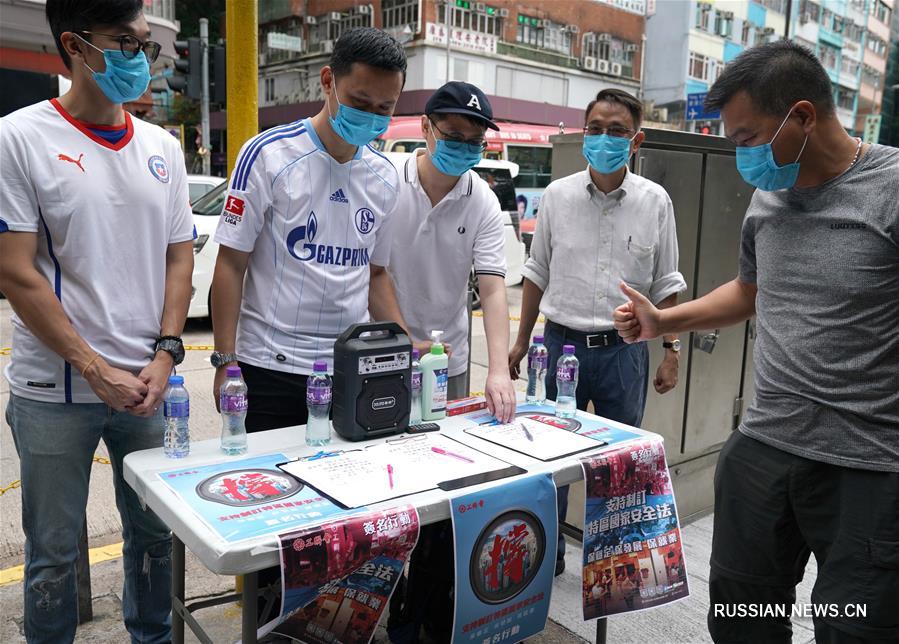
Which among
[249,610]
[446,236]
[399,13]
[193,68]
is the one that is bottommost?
[249,610]

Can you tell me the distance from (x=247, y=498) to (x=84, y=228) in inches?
35.0

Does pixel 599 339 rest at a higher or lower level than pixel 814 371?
lower

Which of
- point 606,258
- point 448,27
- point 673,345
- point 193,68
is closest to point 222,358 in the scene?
point 606,258

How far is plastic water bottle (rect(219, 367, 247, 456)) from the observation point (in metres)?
2.19

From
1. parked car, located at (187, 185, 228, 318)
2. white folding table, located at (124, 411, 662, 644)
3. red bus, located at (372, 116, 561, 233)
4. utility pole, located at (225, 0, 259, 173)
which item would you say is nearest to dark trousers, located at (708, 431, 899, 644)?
white folding table, located at (124, 411, 662, 644)

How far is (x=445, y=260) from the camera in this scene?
9.91 feet

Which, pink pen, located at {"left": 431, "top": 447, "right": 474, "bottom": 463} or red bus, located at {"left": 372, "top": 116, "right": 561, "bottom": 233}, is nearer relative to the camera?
pink pen, located at {"left": 431, "top": 447, "right": 474, "bottom": 463}

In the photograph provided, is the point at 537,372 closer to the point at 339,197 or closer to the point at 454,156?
the point at 454,156

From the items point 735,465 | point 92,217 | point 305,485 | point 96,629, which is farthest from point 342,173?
A: point 96,629

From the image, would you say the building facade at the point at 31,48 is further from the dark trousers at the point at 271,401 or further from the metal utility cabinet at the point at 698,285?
the dark trousers at the point at 271,401

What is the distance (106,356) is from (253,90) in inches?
56.5

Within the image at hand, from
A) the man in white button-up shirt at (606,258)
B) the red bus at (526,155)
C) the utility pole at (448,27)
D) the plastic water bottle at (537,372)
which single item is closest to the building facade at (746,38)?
the utility pole at (448,27)

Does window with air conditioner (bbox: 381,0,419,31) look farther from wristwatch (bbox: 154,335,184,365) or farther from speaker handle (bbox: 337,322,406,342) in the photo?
wristwatch (bbox: 154,335,184,365)

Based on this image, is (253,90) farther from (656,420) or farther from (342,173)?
(656,420)
